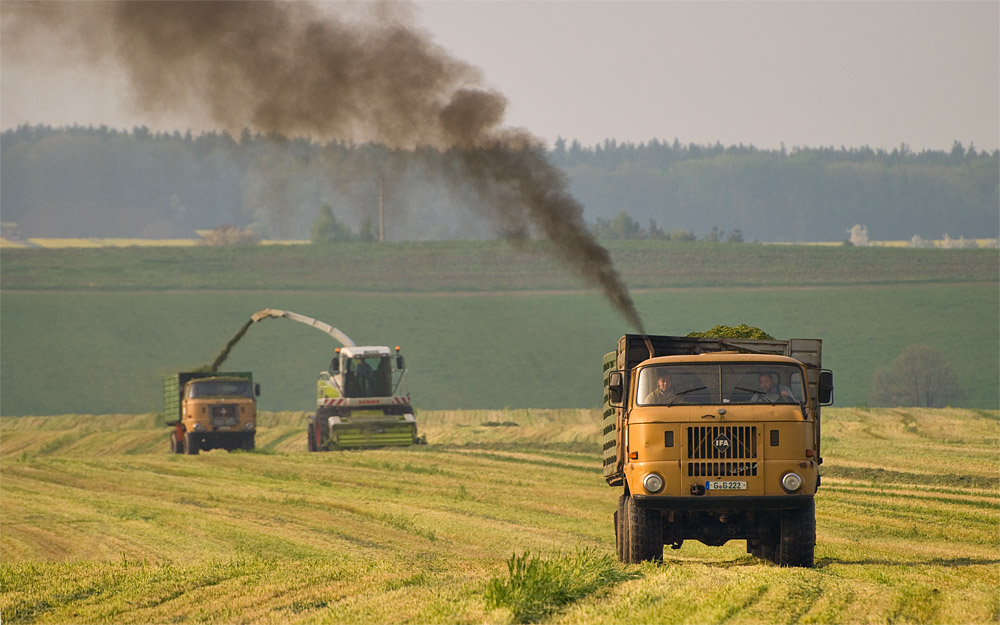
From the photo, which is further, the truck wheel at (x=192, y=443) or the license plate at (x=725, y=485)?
the truck wheel at (x=192, y=443)

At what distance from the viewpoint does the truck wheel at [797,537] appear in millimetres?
15633

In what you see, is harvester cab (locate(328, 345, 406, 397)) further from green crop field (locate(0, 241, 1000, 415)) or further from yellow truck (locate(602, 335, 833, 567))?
green crop field (locate(0, 241, 1000, 415))

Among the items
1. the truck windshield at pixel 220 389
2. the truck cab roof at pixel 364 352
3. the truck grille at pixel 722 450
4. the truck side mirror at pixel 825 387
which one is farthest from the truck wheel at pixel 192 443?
the truck side mirror at pixel 825 387

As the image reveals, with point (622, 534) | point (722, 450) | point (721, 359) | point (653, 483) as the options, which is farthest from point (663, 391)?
point (622, 534)

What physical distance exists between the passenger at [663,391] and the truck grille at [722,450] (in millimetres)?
551

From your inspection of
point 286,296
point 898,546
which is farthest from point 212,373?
point 286,296

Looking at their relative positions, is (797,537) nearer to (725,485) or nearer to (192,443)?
(725,485)

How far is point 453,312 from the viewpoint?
103 m

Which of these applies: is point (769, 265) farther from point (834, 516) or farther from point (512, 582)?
point (512, 582)

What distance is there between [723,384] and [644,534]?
2344 mm

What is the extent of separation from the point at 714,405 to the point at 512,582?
451cm

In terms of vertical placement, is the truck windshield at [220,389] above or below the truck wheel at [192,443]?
above

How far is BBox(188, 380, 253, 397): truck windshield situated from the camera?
46.0 meters

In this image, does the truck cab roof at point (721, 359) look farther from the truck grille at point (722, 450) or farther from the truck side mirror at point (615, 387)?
the truck grille at point (722, 450)
